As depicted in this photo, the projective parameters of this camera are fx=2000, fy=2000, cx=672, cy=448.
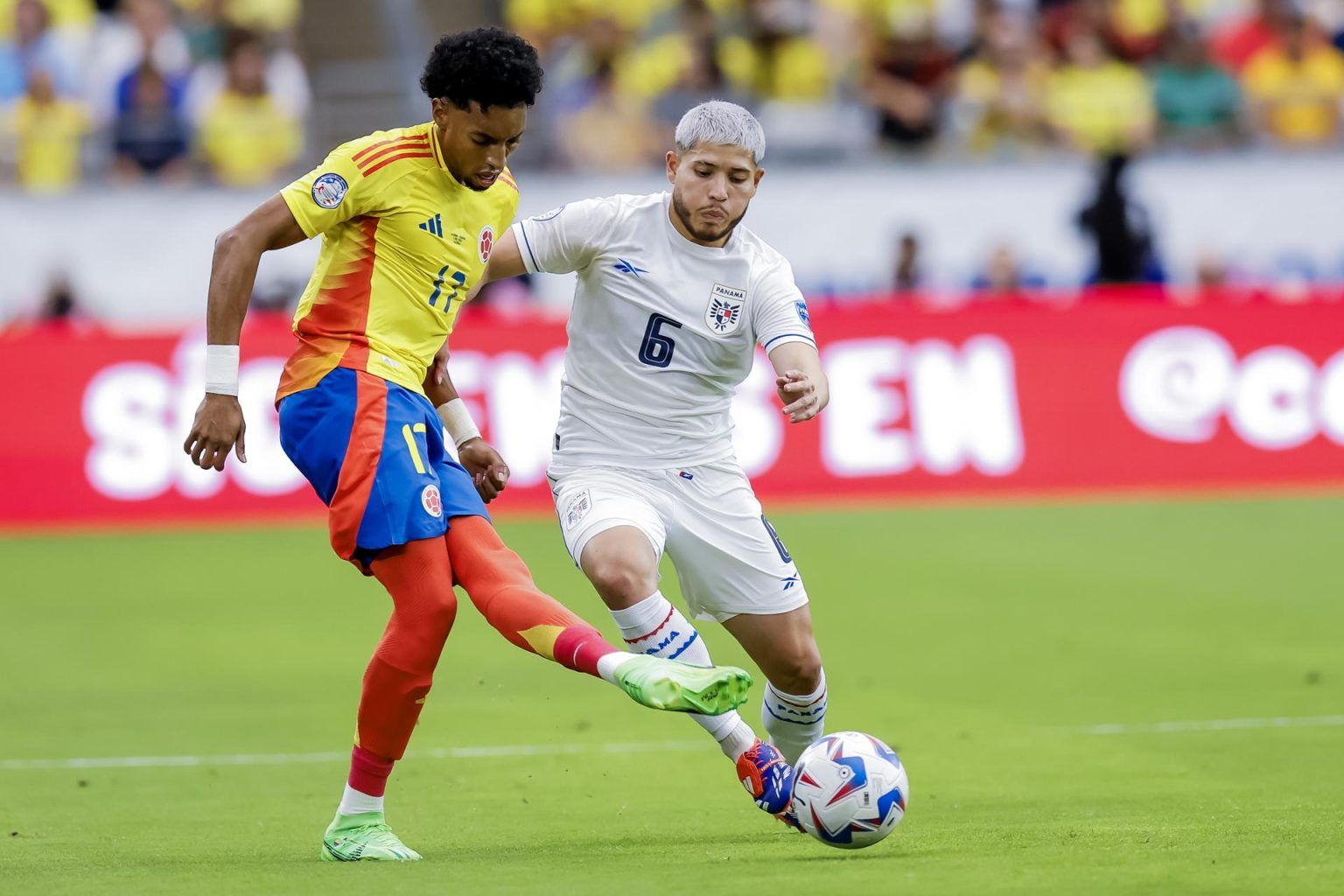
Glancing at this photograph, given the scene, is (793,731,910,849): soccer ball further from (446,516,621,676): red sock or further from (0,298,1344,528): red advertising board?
(0,298,1344,528): red advertising board

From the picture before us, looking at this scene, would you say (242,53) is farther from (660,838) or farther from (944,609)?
(660,838)

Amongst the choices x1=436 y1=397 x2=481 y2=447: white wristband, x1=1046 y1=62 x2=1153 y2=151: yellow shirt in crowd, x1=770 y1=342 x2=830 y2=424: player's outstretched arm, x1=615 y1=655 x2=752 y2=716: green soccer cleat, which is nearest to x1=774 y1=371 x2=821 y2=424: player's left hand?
x1=770 y1=342 x2=830 y2=424: player's outstretched arm

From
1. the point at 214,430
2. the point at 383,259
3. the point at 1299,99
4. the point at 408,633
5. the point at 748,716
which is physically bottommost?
the point at 748,716

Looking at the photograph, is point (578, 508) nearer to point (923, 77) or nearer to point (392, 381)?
point (392, 381)

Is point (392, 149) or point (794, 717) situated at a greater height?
point (392, 149)

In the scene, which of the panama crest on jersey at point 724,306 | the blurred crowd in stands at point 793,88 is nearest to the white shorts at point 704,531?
the panama crest on jersey at point 724,306

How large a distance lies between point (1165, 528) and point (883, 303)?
10.5 feet

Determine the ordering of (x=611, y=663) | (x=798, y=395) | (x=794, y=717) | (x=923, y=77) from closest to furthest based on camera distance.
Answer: (x=611, y=663) → (x=798, y=395) → (x=794, y=717) → (x=923, y=77)

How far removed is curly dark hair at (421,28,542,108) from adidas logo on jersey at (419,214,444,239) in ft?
1.27

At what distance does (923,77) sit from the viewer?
21906 mm

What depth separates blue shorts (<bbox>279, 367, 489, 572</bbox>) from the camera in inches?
241

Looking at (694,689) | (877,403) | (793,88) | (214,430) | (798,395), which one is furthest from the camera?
(793,88)

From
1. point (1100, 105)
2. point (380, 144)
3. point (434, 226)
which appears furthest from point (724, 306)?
point (1100, 105)

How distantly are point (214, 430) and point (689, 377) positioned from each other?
6.11 ft
